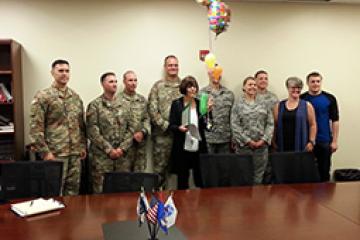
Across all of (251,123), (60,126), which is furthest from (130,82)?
(251,123)

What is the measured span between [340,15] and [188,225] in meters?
4.33

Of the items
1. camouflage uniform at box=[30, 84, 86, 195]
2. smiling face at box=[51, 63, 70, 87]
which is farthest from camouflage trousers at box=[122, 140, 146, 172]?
smiling face at box=[51, 63, 70, 87]

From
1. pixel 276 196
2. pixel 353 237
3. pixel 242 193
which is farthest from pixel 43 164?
pixel 353 237

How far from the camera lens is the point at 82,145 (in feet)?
13.0

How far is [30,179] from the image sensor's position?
2609mm

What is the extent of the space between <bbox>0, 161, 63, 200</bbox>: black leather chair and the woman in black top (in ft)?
5.19

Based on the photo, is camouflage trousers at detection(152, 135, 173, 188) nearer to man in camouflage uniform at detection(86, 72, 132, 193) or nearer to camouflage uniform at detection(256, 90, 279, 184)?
man in camouflage uniform at detection(86, 72, 132, 193)

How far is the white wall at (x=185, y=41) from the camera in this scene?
4418 millimetres

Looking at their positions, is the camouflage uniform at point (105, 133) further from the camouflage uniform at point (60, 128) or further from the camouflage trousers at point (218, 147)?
the camouflage trousers at point (218, 147)

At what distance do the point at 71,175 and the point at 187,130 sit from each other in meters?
1.28

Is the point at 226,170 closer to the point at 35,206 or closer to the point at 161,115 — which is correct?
the point at 35,206

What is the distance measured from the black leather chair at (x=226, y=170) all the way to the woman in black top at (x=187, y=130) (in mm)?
995

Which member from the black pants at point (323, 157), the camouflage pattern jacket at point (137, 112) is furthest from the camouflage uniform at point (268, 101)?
the camouflage pattern jacket at point (137, 112)

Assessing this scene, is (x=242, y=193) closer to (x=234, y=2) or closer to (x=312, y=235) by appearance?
(x=312, y=235)
